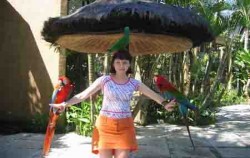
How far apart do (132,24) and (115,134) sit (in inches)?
53.4

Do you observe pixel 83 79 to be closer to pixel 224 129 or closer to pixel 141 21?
pixel 224 129

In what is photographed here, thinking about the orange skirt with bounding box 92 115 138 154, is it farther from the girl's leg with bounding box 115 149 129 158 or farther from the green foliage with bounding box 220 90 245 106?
the green foliage with bounding box 220 90 245 106

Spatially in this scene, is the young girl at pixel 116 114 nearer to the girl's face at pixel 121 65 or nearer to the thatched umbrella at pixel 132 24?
the girl's face at pixel 121 65

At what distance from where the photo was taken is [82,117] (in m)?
8.31

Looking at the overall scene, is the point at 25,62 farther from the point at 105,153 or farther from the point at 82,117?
the point at 105,153

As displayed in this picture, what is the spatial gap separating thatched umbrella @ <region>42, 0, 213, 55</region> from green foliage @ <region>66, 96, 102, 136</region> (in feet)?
10.2

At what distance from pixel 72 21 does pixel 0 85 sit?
16.0ft

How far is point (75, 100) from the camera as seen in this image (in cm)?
402

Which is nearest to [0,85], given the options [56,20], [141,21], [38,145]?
[38,145]

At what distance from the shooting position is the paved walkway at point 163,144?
255 inches

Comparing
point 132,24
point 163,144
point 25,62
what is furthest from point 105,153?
point 25,62

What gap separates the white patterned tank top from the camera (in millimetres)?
3875

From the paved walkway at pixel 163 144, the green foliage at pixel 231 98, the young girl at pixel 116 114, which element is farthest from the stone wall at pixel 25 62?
the green foliage at pixel 231 98

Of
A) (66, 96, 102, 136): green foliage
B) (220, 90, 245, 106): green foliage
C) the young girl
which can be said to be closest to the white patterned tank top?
the young girl
